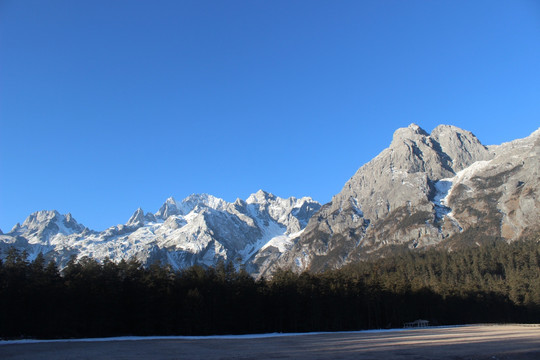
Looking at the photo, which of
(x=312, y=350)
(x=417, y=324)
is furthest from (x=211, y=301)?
(x=417, y=324)

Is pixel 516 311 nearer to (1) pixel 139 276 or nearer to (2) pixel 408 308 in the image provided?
(2) pixel 408 308

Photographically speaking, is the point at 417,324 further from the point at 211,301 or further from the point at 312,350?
the point at 312,350

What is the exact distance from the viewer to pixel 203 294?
7825cm

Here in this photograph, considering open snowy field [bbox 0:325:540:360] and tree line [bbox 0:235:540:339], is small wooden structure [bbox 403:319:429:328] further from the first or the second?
open snowy field [bbox 0:325:540:360]

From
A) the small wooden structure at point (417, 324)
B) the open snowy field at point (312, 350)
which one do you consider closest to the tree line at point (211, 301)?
the small wooden structure at point (417, 324)

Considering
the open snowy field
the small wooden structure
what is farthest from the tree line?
the open snowy field

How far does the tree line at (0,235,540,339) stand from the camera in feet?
206

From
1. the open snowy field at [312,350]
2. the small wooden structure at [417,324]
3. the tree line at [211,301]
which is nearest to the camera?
the open snowy field at [312,350]

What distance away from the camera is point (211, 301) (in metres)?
79.3

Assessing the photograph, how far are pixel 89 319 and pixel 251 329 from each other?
3277 cm

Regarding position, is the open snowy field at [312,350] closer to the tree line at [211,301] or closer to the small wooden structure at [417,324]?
the tree line at [211,301]

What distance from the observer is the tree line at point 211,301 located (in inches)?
2474

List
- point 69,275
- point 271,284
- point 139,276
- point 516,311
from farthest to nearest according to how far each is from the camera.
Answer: point 516,311 → point 271,284 → point 139,276 → point 69,275

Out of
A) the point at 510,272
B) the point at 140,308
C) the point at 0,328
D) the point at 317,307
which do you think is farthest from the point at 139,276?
the point at 510,272
